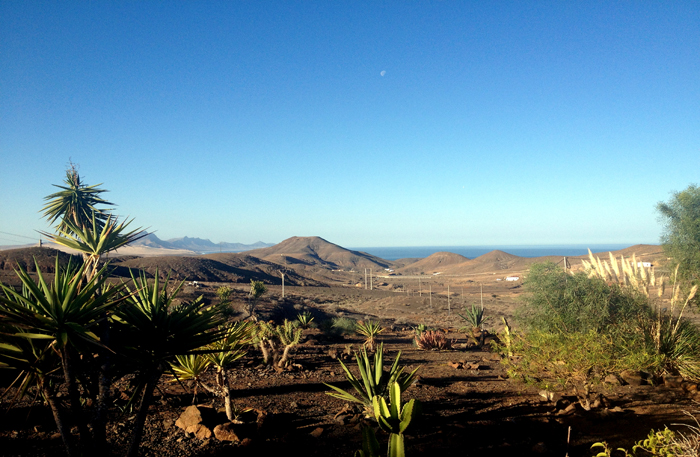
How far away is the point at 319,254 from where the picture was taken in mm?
145000

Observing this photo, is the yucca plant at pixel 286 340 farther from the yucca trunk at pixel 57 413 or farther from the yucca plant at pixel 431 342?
the yucca trunk at pixel 57 413

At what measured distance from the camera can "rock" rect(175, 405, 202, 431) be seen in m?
6.46

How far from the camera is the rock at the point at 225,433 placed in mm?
6150

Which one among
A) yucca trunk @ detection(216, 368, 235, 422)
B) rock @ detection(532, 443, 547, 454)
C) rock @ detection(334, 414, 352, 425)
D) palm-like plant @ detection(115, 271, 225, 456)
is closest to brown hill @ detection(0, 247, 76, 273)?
yucca trunk @ detection(216, 368, 235, 422)

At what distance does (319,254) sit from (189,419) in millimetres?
138917

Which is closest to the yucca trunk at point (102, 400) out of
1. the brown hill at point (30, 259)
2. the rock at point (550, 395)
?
the rock at point (550, 395)

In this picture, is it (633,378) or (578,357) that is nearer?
(578,357)

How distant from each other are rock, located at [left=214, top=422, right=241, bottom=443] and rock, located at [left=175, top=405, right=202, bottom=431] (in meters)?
0.45

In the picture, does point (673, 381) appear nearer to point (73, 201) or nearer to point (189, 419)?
point (189, 419)

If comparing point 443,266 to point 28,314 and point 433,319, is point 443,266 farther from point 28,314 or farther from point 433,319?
point 28,314

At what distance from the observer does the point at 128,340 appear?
4.92 metres

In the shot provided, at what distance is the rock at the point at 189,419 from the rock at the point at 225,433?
1.48 feet

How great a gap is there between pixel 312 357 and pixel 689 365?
11.0m

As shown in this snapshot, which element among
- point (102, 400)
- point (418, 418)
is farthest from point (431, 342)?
point (102, 400)
